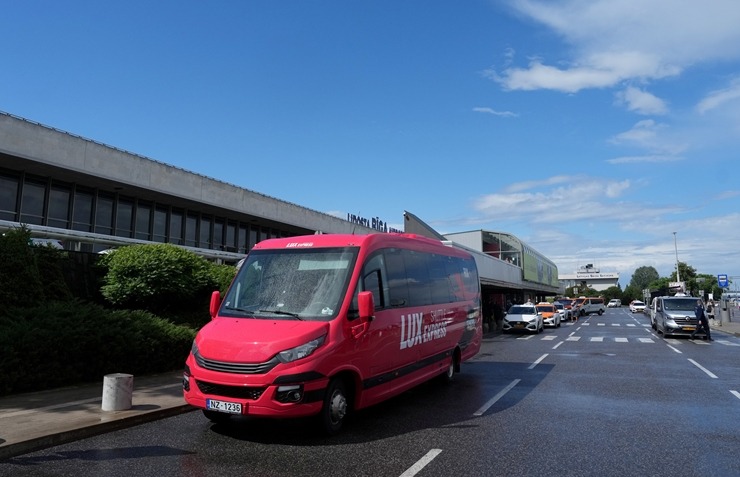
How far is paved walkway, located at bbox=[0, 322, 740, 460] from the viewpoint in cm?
612

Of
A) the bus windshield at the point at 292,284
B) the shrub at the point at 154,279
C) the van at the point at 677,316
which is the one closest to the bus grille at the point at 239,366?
the bus windshield at the point at 292,284

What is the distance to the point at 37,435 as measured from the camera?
6156 mm

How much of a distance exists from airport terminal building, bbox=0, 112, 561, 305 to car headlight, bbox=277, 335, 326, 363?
37.9ft

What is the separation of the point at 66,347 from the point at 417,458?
7.01 m

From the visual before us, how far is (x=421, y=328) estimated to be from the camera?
892 centimetres

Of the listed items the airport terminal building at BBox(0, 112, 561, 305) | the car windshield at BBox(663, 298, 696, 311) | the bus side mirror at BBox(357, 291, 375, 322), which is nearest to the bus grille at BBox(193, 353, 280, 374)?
the bus side mirror at BBox(357, 291, 375, 322)

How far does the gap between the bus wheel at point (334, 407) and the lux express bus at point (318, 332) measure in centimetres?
1

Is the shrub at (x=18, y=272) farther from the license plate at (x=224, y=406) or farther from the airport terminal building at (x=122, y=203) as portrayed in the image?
the license plate at (x=224, y=406)

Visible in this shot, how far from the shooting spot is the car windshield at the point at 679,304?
2516 cm

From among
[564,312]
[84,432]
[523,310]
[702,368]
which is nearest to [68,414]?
[84,432]

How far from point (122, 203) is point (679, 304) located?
28.1 meters

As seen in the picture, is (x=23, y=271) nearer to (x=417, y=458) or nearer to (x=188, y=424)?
(x=188, y=424)

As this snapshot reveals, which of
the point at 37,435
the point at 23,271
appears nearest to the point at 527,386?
the point at 37,435

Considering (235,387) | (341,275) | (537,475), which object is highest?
(341,275)
